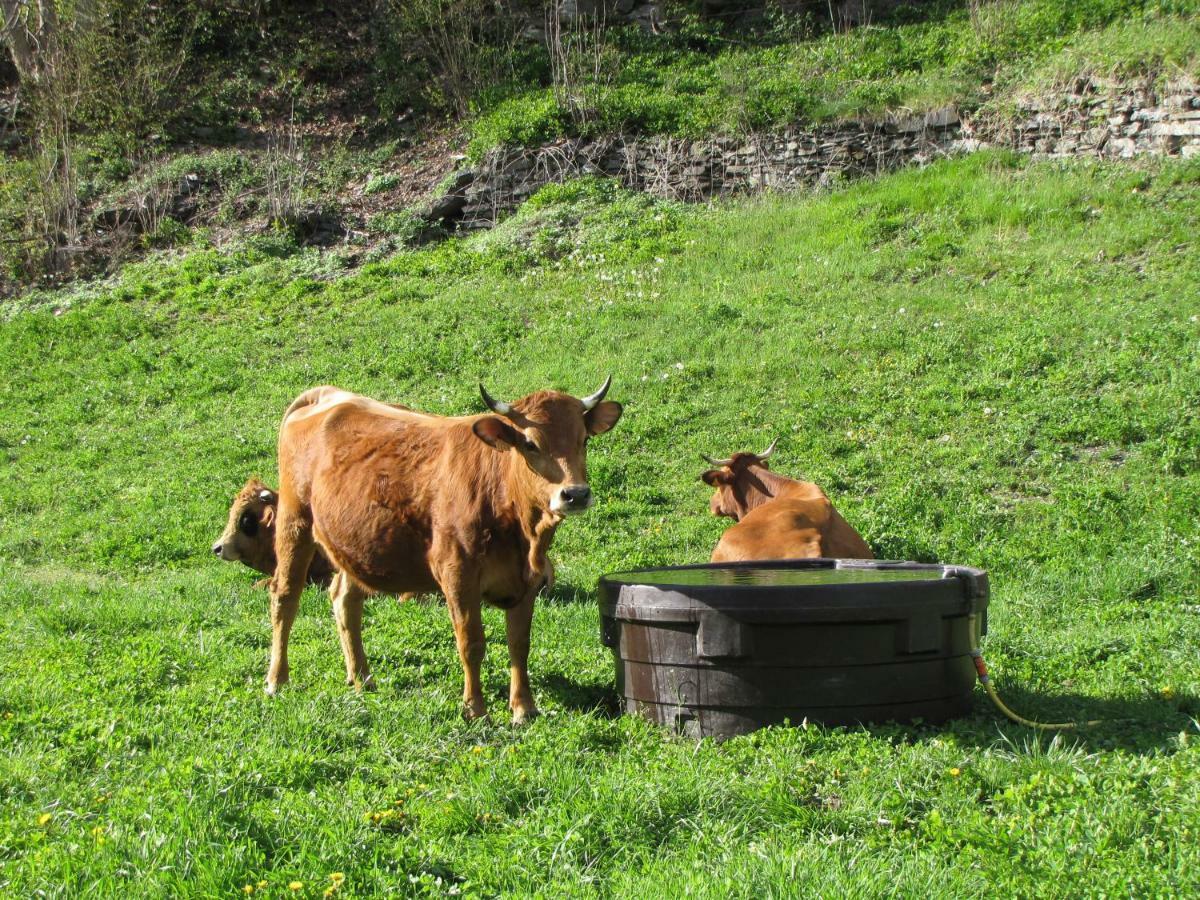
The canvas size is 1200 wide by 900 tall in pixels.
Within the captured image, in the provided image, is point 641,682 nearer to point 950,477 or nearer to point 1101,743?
point 1101,743

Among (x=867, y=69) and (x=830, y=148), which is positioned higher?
(x=867, y=69)

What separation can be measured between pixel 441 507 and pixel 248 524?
4444 mm

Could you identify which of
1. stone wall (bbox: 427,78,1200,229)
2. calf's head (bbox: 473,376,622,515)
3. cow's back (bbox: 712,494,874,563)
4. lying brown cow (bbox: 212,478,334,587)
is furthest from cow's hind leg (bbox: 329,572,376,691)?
stone wall (bbox: 427,78,1200,229)

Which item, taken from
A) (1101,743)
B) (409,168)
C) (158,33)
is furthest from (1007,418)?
(158,33)

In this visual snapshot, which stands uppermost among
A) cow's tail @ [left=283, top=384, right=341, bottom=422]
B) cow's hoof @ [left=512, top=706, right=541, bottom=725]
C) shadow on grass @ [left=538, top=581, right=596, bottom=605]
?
cow's tail @ [left=283, top=384, right=341, bottom=422]

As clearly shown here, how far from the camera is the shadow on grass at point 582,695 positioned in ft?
20.1

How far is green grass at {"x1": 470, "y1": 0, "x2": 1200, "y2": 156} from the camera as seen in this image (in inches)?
781

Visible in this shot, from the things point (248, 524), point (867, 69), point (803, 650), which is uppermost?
point (867, 69)

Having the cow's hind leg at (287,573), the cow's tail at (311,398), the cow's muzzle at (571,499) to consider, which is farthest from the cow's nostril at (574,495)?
the cow's tail at (311,398)

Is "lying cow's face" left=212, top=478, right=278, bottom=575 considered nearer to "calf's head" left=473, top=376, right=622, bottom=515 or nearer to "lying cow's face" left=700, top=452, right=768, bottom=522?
"lying cow's face" left=700, top=452, right=768, bottom=522

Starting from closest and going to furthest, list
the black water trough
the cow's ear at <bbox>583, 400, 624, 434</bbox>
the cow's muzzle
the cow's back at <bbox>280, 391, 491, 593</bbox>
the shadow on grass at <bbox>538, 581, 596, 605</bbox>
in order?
1. the black water trough
2. the cow's muzzle
3. the cow's ear at <bbox>583, 400, 624, 434</bbox>
4. the cow's back at <bbox>280, 391, 491, 593</bbox>
5. the shadow on grass at <bbox>538, 581, 596, 605</bbox>

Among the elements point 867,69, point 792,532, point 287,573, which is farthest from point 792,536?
point 867,69

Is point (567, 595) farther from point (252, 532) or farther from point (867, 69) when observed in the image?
point (867, 69)

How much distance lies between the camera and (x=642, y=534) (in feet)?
36.6
